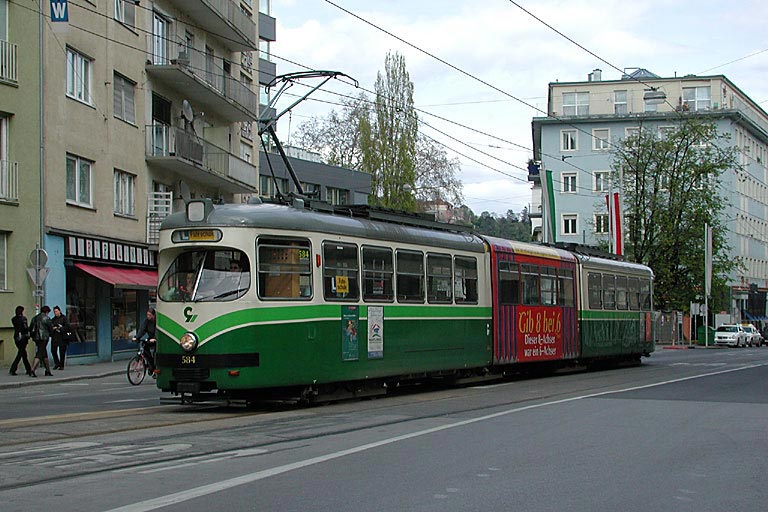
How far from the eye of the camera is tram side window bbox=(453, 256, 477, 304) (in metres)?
19.1

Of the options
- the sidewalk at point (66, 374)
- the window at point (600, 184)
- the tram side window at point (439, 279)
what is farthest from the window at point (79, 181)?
the window at point (600, 184)

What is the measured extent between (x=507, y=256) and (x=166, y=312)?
9067mm

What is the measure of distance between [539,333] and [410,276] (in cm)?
635

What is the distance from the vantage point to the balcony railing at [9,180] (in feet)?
87.9

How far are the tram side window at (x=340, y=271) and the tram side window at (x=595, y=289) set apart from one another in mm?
11407

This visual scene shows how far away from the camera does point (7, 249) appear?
2708 cm

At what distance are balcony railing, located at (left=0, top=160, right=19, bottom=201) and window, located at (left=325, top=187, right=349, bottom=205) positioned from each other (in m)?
39.5

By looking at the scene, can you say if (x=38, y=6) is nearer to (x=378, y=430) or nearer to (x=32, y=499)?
(x=378, y=430)

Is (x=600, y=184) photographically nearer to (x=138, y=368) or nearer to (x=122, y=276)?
(x=122, y=276)

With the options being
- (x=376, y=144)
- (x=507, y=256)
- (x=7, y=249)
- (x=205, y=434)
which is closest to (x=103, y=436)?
(x=205, y=434)

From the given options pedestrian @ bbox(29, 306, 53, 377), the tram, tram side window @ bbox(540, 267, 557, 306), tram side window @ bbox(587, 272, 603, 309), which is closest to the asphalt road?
the tram

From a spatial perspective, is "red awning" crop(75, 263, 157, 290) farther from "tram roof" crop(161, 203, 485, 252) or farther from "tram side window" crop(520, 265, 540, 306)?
"tram roof" crop(161, 203, 485, 252)

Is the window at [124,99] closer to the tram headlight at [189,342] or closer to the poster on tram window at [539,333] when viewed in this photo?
→ the poster on tram window at [539,333]

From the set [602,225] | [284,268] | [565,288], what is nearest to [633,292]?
[565,288]
